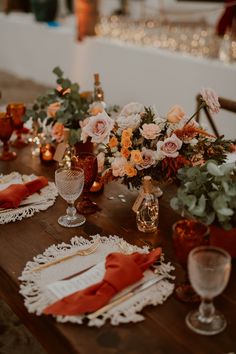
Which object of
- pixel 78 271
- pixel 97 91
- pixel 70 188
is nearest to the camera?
Result: pixel 78 271

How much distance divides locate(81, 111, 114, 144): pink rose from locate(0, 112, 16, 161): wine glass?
527mm

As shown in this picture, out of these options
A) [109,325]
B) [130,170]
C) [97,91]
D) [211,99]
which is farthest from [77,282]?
[97,91]

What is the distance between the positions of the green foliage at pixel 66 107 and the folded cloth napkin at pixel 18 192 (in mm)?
223

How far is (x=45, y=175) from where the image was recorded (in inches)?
73.5

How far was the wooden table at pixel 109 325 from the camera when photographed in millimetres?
990

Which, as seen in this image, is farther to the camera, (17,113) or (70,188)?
(17,113)

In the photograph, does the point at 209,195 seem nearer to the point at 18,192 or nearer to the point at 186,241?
the point at 186,241

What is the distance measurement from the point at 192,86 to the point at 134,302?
3069 millimetres

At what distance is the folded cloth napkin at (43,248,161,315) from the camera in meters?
1.07

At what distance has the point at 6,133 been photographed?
199 cm

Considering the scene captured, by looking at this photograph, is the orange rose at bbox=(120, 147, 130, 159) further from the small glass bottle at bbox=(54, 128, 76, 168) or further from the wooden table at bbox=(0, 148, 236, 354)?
the small glass bottle at bbox=(54, 128, 76, 168)

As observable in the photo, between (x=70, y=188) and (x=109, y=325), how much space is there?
1.55 feet

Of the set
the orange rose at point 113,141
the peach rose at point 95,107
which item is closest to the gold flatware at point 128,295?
the orange rose at point 113,141

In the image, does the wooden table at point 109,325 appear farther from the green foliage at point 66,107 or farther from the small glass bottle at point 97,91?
the small glass bottle at point 97,91
